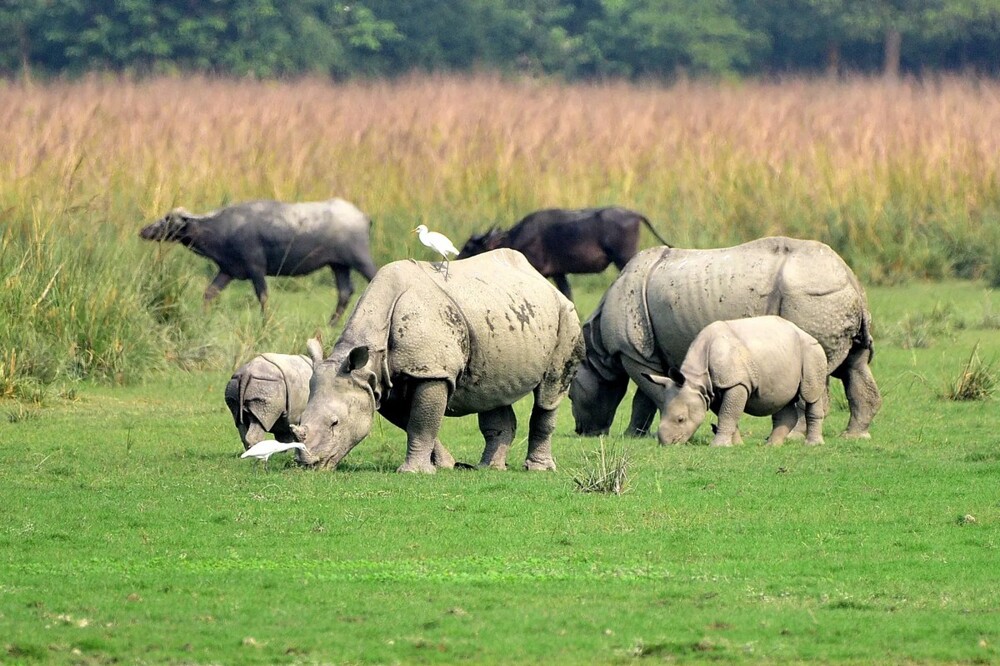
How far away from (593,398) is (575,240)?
326 inches

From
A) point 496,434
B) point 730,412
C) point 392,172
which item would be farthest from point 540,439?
point 392,172

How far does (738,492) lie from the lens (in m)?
10.4

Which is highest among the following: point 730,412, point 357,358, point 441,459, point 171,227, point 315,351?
point 357,358

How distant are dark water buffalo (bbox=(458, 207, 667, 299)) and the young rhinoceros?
30.3 ft

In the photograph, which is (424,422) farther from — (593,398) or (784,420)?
(593,398)

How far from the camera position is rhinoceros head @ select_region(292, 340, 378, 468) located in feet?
34.8

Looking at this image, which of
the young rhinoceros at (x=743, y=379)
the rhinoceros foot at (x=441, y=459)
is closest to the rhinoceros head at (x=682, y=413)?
the young rhinoceros at (x=743, y=379)

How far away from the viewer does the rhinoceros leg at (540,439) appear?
11.6m

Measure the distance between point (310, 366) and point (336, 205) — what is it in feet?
30.8

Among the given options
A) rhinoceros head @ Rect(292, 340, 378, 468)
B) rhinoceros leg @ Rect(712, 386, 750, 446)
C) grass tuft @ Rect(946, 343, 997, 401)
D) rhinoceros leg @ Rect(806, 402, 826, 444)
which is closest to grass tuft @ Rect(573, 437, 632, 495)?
rhinoceros head @ Rect(292, 340, 378, 468)

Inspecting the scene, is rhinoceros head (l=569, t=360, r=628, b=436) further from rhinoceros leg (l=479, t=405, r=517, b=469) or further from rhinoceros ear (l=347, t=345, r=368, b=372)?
rhinoceros ear (l=347, t=345, r=368, b=372)

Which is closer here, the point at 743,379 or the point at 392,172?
the point at 743,379

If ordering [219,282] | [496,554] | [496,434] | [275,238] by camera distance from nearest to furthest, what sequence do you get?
[496,554]
[496,434]
[219,282]
[275,238]

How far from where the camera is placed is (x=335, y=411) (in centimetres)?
1059
